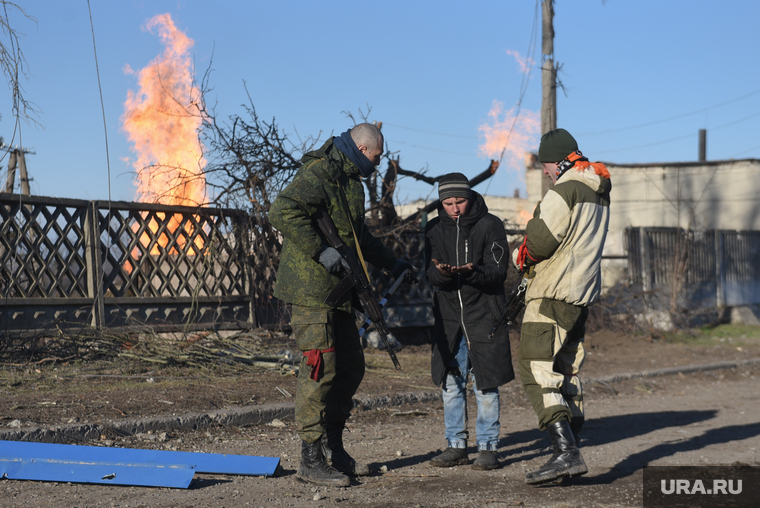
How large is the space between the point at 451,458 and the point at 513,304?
1.06m

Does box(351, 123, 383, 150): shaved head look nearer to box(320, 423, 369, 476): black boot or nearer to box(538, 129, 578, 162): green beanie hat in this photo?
box(538, 129, 578, 162): green beanie hat

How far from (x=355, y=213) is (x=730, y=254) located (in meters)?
15.3

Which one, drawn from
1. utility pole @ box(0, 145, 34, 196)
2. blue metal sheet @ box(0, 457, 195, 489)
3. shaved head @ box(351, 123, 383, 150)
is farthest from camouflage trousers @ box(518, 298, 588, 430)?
utility pole @ box(0, 145, 34, 196)

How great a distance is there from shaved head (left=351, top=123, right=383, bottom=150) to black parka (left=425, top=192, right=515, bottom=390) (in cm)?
77

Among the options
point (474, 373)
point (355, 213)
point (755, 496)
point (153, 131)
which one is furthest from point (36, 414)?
point (153, 131)

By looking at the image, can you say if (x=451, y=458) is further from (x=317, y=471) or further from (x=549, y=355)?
(x=549, y=355)

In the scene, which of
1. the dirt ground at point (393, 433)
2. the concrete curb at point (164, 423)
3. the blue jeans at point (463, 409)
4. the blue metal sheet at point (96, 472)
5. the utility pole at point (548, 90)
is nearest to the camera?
the dirt ground at point (393, 433)

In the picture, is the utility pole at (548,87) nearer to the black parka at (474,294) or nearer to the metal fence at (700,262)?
the metal fence at (700,262)

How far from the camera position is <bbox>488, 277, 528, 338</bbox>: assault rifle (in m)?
4.06

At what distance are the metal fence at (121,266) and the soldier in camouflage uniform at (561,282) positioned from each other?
5986 mm

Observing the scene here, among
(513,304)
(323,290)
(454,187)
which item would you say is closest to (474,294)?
(513,304)

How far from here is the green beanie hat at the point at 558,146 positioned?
3.95 m

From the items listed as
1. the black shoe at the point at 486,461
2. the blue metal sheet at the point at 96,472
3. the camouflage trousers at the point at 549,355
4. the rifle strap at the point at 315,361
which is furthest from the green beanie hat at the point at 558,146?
the blue metal sheet at the point at 96,472

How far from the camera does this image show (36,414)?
493cm
